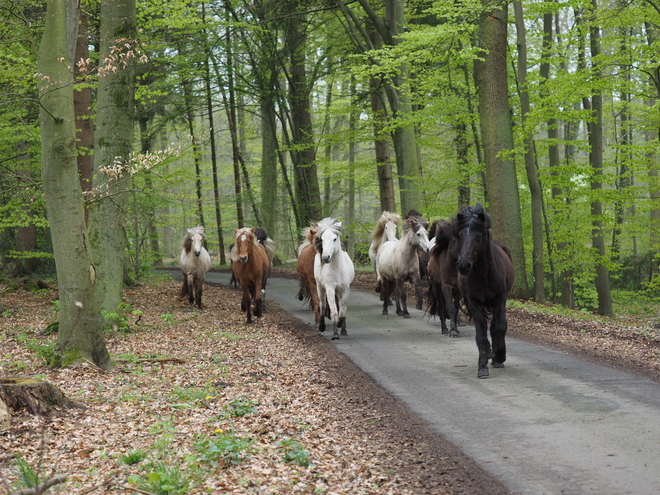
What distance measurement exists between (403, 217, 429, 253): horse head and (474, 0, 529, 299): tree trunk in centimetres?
376

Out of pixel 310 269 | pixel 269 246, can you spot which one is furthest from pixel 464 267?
pixel 269 246

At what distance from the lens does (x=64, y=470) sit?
17.5ft

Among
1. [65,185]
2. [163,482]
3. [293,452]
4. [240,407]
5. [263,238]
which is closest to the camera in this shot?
[163,482]

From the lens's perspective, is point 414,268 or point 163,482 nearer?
point 163,482

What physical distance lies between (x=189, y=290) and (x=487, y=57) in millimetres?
10776

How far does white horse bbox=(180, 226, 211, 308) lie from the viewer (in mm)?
18125

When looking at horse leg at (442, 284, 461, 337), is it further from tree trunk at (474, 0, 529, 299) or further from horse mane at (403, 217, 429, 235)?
tree trunk at (474, 0, 529, 299)

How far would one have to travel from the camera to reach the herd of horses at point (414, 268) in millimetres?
9344

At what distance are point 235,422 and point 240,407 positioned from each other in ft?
1.85

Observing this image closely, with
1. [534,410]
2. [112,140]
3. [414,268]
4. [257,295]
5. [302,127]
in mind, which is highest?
[302,127]

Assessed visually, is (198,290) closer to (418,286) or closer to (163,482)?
(418,286)

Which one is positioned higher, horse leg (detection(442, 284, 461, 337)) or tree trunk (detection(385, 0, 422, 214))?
tree trunk (detection(385, 0, 422, 214))

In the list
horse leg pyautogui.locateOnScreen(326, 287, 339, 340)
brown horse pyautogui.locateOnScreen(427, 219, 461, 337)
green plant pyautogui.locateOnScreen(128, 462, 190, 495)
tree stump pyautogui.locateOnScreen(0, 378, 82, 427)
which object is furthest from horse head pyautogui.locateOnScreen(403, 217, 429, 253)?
green plant pyautogui.locateOnScreen(128, 462, 190, 495)

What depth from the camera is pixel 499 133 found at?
61.1ft
